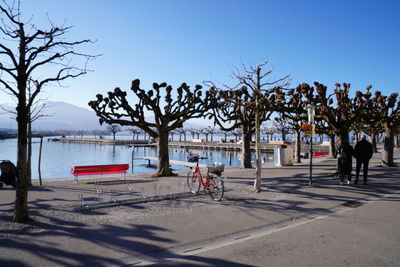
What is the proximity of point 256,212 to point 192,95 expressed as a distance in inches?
429

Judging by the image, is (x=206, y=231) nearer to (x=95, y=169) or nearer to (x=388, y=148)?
(x=95, y=169)

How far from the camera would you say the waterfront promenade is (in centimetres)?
436

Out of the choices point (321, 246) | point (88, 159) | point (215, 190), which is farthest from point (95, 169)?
point (88, 159)

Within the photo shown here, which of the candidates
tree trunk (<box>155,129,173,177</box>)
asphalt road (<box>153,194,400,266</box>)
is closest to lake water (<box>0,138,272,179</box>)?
tree trunk (<box>155,129,173,177</box>)

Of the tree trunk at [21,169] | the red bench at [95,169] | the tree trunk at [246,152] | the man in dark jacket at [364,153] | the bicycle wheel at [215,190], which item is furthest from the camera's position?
the tree trunk at [246,152]

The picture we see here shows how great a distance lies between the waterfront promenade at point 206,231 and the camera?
4355mm

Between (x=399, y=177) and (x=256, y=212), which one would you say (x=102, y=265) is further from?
(x=399, y=177)

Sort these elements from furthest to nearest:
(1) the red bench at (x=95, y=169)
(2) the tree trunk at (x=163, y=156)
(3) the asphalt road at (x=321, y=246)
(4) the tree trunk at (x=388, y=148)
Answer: (4) the tree trunk at (x=388, y=148)
(2) the tree trunk at (x=163, y=156)
(1) the red bench at (x=95, y=169)
(3) the asphalt road at (x=321, y=246)

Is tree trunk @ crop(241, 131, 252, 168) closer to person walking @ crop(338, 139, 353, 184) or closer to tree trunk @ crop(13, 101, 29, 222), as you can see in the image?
person walking @ crop(338, 139, 353, 184)

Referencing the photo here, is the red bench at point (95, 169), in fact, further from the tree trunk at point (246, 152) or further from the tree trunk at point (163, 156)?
the tree trunk at point (246, 152)

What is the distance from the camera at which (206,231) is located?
5676 millimetres

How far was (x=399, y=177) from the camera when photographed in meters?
13.4

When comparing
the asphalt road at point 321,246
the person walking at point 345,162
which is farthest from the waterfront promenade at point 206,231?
the person walking at point 345,162

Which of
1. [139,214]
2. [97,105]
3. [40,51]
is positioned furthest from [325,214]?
[97,105]
